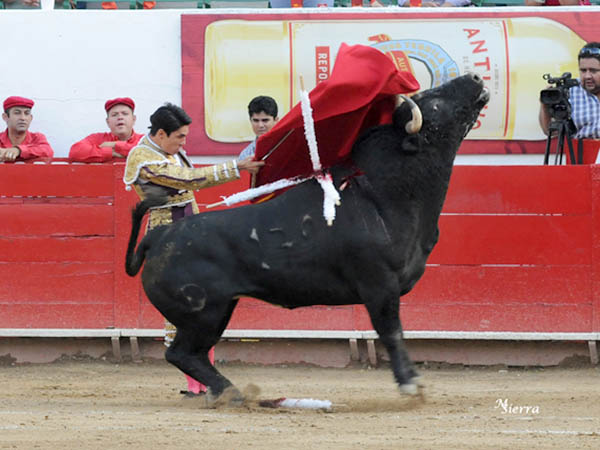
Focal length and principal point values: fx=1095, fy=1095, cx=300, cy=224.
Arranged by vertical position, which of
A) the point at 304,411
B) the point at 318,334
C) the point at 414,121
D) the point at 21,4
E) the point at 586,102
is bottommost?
the point at 318,334

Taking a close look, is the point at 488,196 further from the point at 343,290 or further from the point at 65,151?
the point at 65,151

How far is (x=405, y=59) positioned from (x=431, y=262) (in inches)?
75.0

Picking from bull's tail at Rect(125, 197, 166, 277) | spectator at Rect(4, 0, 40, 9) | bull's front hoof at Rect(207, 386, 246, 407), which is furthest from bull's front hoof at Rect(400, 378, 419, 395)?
spectator at Rect(4, 0, 40, 9)

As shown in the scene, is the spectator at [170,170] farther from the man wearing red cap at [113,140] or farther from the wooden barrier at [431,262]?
the man wearing red cap at [113,140]

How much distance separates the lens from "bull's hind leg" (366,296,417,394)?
15.1 feet

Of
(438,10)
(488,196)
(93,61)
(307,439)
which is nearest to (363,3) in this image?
(438,10)

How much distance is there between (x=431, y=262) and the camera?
270 inches

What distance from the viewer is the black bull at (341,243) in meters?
4.64

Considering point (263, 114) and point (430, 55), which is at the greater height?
point (430, 55)

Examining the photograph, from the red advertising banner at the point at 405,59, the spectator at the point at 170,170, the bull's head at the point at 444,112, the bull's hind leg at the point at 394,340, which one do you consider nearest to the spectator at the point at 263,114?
the red advertising banner at the point at 405,59

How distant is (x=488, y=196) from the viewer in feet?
22.5

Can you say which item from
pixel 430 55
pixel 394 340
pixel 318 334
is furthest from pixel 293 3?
pixel 394 340

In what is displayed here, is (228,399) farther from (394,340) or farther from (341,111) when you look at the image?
(341,111)

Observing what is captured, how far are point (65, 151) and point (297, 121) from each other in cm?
393
